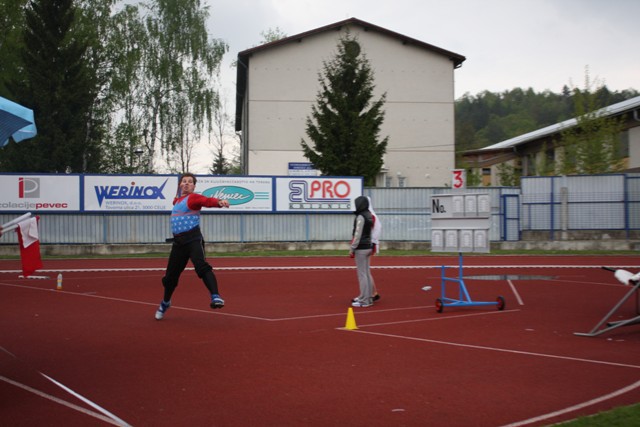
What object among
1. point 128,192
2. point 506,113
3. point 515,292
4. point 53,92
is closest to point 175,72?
point 53,92

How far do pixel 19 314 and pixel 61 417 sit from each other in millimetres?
7250

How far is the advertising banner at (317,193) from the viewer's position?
31.6 m

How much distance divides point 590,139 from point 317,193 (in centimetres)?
1652

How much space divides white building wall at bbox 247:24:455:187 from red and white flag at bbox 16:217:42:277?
37.5m

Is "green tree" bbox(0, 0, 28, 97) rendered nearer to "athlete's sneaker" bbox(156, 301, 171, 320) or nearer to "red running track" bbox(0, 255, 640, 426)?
"red running track" bbox(0, 255, 640, 426)

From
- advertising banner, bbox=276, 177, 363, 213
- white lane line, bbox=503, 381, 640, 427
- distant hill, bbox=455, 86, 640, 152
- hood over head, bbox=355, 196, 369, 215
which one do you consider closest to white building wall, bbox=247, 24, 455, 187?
advertising banner, bbox=276, 177, 363, 213

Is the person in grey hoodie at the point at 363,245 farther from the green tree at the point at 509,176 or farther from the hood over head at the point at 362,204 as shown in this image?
the green tree at the point at 509,176

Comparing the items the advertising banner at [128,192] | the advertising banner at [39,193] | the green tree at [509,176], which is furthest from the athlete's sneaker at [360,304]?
the green tree at [509,176]

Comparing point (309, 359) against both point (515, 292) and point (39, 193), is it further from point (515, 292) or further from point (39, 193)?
point (39, 193)

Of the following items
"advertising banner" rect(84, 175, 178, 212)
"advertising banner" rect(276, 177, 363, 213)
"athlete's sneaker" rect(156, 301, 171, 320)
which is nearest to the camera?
"athlete's sneaker" rect(156, 301, 171, 320)

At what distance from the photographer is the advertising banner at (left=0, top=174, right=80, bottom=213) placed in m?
29.8

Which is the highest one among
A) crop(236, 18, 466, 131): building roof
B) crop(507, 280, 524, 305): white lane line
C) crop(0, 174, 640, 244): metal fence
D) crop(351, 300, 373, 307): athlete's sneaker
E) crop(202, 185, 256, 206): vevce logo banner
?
crop(236, 18, 466, 131): building roof

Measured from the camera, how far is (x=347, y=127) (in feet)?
123

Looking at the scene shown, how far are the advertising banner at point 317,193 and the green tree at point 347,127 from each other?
491 cm
